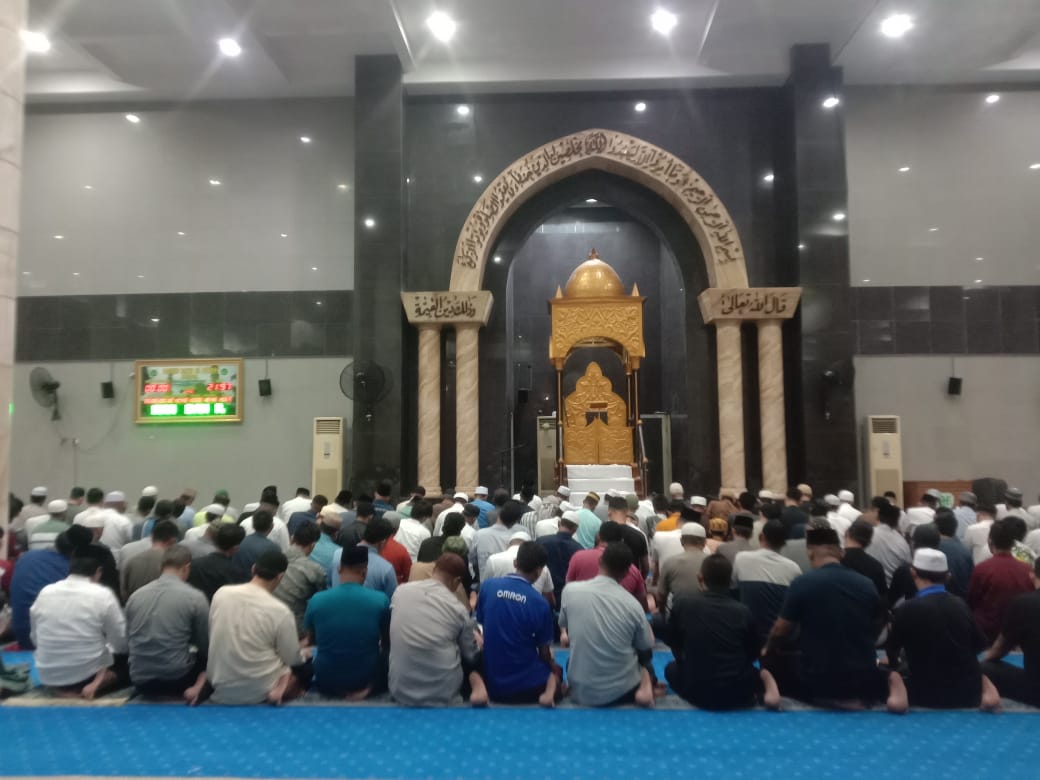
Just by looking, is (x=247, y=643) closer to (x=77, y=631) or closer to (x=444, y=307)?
(x=77, y=631)

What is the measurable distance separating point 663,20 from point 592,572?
654cm

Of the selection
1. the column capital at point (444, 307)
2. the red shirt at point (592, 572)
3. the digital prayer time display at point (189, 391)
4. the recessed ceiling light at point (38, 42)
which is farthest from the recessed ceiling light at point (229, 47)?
the red shirt at point (592, 572)

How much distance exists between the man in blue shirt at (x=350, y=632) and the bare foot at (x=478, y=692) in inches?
16.0

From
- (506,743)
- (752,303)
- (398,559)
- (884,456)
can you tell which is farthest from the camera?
(752,303)

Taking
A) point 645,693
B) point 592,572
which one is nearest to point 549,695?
point 645,693

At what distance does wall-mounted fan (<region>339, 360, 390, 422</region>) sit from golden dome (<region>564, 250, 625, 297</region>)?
2541mm

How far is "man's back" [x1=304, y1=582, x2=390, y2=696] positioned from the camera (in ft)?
9.79

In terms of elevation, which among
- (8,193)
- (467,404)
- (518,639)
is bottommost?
(518,639)

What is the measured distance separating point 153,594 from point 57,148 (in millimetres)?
8527

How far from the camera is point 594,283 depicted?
8.73 metres

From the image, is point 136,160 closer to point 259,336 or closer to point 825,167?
point 259,336

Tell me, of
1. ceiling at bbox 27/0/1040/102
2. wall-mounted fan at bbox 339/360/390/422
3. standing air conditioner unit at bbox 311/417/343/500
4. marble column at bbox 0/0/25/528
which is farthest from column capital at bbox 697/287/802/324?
marble column at bbox 0/0/25/528

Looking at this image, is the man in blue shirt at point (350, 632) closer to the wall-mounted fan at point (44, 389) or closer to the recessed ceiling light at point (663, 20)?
the recessed ceiling light at point (663, 20)

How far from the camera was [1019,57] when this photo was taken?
8.38 metres
